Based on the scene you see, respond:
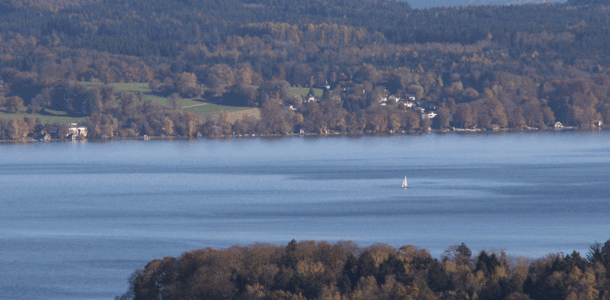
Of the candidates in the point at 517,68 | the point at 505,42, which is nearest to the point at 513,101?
the point at 517,68

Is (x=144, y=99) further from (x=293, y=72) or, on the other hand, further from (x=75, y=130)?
(x=293, y=72)

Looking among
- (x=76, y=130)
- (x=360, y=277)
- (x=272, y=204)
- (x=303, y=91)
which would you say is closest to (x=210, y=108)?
(x=303, y=91)

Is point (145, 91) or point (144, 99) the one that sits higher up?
point (145, 91)

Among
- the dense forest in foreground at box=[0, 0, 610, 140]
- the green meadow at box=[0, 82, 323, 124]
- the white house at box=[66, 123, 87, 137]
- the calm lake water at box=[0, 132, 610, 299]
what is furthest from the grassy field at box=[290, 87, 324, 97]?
the calm lake water at box=[0, 132, 610, 299]

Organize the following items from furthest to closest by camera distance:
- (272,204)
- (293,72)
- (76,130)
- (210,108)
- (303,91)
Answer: (293,72) → (303,91) → (210,108) → (76,130) → (272,204)

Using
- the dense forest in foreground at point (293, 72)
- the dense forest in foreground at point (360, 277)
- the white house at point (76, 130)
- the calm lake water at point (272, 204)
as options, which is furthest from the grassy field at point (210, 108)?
the dense forest in foreground at point (360, 277)

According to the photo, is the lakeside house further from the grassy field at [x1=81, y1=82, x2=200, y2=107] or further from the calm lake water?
the calm lake water
